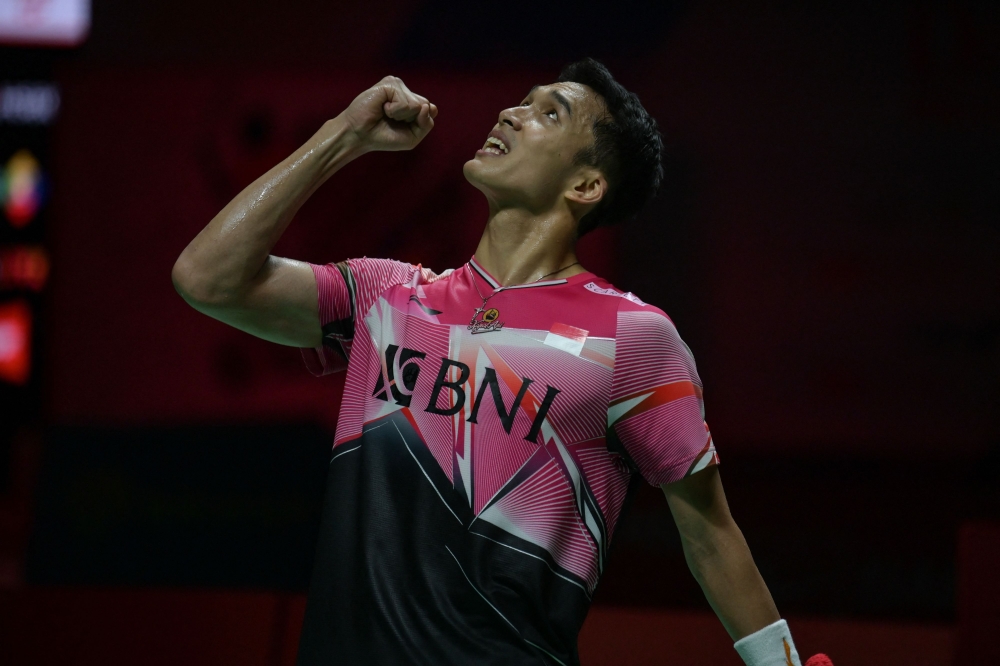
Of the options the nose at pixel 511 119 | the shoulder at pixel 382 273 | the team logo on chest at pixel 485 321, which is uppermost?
the nose at pixel 511 119

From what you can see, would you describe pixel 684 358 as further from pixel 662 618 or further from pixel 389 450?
pixel 662 618

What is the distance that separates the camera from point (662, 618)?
281cm

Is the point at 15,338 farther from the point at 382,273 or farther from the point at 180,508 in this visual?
the point at 382,273

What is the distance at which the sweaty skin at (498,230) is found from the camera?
1706 mm

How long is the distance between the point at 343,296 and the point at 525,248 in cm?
36

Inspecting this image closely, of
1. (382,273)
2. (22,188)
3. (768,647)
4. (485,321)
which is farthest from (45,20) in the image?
(768,647)

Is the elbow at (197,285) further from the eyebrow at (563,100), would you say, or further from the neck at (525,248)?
the eyebrow at (563,100)

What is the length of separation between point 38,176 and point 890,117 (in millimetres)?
4734

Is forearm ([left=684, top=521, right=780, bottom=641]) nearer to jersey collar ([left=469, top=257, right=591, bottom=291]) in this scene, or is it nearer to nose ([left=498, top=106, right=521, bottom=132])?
jersey collar ([left=469, top=257, right=591, bottom=291])

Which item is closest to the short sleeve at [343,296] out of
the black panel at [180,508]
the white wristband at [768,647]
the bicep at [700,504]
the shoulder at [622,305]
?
the shoulder at [622,305]

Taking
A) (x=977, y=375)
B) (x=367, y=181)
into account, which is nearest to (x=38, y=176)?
(x=367, y=181)

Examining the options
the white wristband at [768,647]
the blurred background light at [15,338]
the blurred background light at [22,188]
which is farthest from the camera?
the blurred background light at [15,338]

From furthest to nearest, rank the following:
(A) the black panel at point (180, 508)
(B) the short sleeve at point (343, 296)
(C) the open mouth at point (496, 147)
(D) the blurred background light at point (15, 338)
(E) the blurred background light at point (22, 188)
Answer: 1. (D) the blurred background light at point (15, 338)
2. (E) the blurred background light at point (22, 188)
3. (A) the black panel at point (180, 508)
4. (C) the open mouth at point (496, 147)
5. (B) the short sleeve at point (343, 296)

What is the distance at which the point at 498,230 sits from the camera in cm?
191
